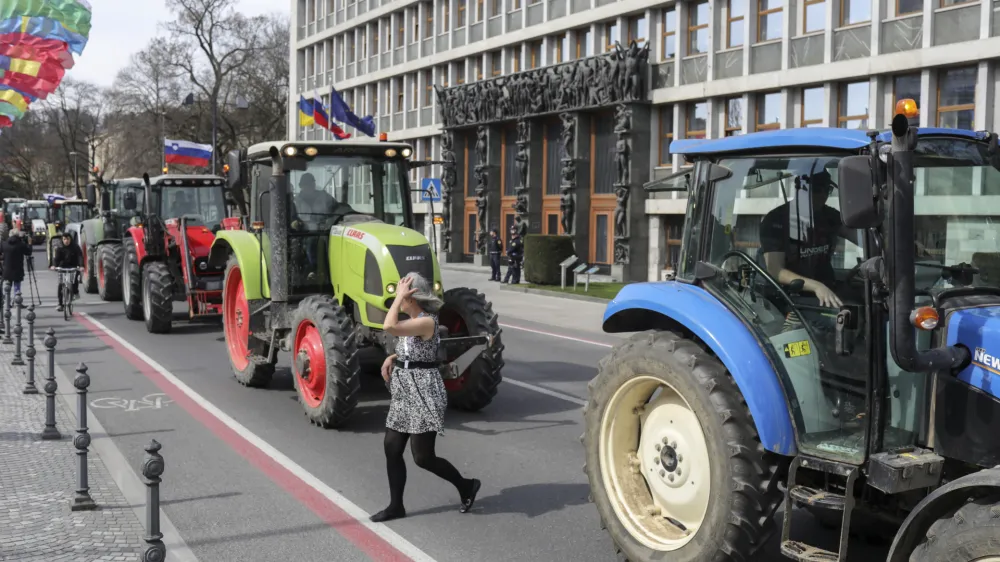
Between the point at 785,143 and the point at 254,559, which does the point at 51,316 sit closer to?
the point at 254,559

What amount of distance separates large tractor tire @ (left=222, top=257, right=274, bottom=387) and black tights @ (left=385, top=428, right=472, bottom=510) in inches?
Answer: 195

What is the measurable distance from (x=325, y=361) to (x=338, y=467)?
1518 millimetres

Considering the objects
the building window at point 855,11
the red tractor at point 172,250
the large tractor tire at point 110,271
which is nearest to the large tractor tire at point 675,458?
the red tractor at point 172,250

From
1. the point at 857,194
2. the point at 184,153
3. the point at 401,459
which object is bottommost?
the point at 401,459

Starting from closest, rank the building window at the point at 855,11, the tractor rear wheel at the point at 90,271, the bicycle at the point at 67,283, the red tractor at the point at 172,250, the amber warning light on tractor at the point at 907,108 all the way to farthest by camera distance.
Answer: the amber warning light on tractor at the point at 907,108
the red tractor at the point at 172,250
the bicycle at the point at 67,283
the tractor rear wheel at the point at 90,271
the building window at the point at 855,11

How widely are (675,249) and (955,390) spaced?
29.7 m

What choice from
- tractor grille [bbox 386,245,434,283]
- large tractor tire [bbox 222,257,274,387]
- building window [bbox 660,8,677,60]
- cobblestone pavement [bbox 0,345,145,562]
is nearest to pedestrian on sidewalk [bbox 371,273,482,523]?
cobblestone pavement [bbox 0,345,145,562]

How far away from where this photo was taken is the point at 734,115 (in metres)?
31.5

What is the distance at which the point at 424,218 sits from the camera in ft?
163

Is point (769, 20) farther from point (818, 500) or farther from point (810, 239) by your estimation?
point (818, 500)

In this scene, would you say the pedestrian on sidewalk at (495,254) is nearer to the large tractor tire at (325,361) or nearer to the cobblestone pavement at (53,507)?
the large tractor tire at (325,361)

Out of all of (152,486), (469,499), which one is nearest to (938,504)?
(469,499)

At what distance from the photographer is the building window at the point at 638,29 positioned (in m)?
34.6

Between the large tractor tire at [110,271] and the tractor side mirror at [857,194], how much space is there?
20406mm
